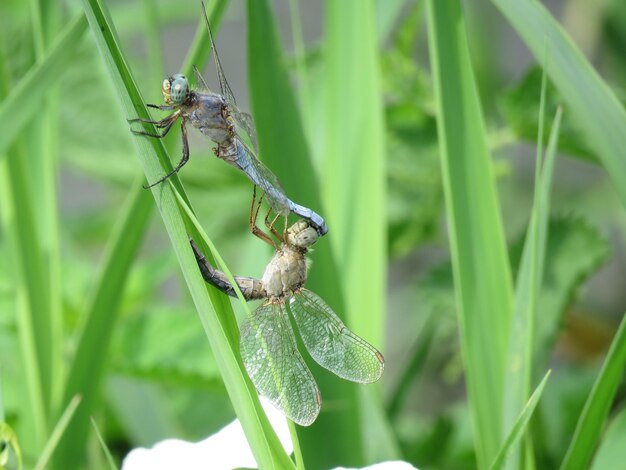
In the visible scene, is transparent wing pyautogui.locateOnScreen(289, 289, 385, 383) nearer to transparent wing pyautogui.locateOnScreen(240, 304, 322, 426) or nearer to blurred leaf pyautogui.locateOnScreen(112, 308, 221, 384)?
transparent wing pyautogui.locateOnScreen(240, 304, 322, 426)

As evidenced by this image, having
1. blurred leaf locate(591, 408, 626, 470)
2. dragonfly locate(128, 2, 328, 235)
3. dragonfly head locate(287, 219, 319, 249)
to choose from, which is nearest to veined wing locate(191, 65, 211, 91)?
dragonfly locate(128, 2, 328, 235)

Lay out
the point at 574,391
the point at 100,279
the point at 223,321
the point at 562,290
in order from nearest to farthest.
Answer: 1. the point at 223,321
2. the point at 100,279
3. the point at 562,290
4. the point at 574,391

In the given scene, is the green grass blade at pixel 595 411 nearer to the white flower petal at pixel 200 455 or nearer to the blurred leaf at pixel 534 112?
the white flower petal at pixel 200 455

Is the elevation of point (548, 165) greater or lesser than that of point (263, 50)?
lesser

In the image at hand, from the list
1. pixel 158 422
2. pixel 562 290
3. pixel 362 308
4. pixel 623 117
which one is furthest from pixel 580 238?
pixel 158 422

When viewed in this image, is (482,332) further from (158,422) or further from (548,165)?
(158,422)
